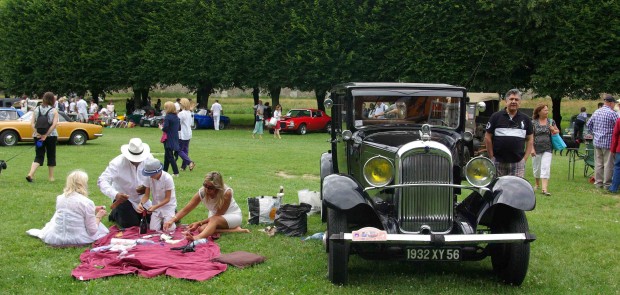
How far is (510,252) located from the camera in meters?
6.43

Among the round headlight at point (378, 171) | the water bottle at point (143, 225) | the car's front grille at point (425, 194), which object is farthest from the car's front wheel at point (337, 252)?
the water bottle at point (143, 225)

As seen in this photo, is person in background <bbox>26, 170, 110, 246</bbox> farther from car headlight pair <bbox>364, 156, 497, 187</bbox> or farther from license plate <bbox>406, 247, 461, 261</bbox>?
license plate <bbox>406, 247, 461, 261</bbox>

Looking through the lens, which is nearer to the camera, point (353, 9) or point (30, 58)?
point (353, 9)

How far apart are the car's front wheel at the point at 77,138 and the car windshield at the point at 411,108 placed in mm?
18219

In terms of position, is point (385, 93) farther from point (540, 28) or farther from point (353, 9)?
point (353, 9)

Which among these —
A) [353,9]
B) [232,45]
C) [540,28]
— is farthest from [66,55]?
[540,28]

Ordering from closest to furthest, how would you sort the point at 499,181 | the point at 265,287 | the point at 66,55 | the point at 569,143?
the point at 265,287, the point at 499,181, the point at 569,143, the point at 66,55

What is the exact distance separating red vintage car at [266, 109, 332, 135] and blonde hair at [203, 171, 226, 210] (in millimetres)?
23212

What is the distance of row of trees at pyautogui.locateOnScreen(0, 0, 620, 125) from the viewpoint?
96.9ft

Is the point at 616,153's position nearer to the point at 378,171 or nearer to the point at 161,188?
the point at 378,171

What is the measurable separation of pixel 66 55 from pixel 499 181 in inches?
1572

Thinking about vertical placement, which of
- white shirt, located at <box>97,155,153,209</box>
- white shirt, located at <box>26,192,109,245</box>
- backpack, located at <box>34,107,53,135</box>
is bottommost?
white shirt, located at <box>26,192,109,245</box>

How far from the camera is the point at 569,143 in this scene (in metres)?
24.1

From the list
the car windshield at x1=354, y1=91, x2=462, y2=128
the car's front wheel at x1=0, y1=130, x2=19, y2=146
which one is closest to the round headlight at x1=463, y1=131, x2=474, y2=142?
the car windshield at x1=354, y1=91, x2=462, y2=128
